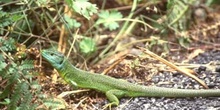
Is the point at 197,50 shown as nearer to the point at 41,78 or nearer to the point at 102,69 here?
the point at 102,69

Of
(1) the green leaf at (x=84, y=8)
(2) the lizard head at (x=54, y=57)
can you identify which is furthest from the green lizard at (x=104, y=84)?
(1) the green leaf at (x=84, y=8)

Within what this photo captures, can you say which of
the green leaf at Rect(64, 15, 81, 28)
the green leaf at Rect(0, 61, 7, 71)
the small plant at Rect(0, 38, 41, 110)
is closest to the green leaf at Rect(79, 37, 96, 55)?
the green leaf at Rect(64, 15, 81, 28)

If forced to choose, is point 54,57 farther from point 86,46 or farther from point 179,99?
point 179,99

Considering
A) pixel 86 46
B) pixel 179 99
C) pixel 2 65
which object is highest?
pixel 86 46

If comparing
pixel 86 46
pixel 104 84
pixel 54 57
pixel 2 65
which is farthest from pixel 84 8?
pixel 86 46

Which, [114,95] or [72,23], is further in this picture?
[72,23]

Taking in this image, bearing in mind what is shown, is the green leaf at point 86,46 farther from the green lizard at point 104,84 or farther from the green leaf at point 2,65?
the green leaf at point 2,65

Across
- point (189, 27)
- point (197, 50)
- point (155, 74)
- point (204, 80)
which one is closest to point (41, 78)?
point (155, 74)
